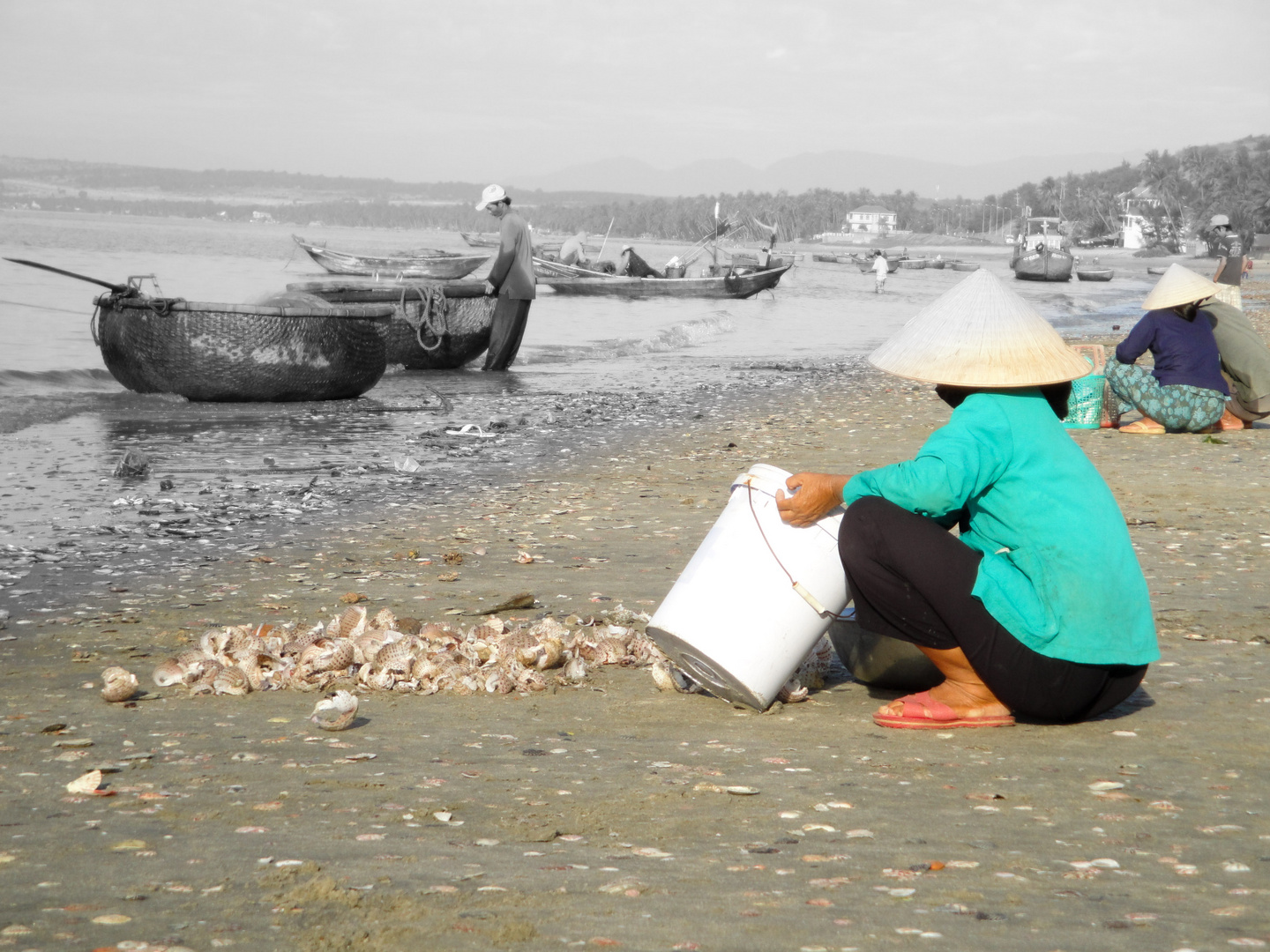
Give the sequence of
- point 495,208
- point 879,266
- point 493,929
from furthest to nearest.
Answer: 1. point 879,266
2. point 495,208
3. point 493,929

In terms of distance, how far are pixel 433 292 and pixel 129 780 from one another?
1299cm

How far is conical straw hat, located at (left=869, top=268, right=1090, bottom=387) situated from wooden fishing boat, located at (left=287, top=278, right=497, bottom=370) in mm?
12415

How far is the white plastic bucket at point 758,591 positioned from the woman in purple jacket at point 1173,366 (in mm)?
6023

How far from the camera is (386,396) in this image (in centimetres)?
1388

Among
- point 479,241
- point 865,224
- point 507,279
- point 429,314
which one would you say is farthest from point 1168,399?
point 865,224

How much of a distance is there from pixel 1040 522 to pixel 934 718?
2.32 feet

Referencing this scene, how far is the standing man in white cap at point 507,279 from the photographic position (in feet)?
47.0

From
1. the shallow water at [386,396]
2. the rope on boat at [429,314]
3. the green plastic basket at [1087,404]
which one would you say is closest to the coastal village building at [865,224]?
the shallow water at [386,396]

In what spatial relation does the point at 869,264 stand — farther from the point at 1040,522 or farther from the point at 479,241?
the point at 1040,522

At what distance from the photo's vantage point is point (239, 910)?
235 centimetres

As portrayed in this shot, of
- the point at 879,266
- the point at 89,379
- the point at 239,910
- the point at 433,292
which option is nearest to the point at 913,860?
the point at 239,910

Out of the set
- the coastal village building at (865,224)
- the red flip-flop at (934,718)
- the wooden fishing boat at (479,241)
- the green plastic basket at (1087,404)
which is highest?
the coastal village building at (865,224)

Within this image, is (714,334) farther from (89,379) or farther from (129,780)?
(129,780)

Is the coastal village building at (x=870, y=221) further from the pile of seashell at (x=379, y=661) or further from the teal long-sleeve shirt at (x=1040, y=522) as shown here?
the teal long-sleeve shirt at (x=1040, y=522)
